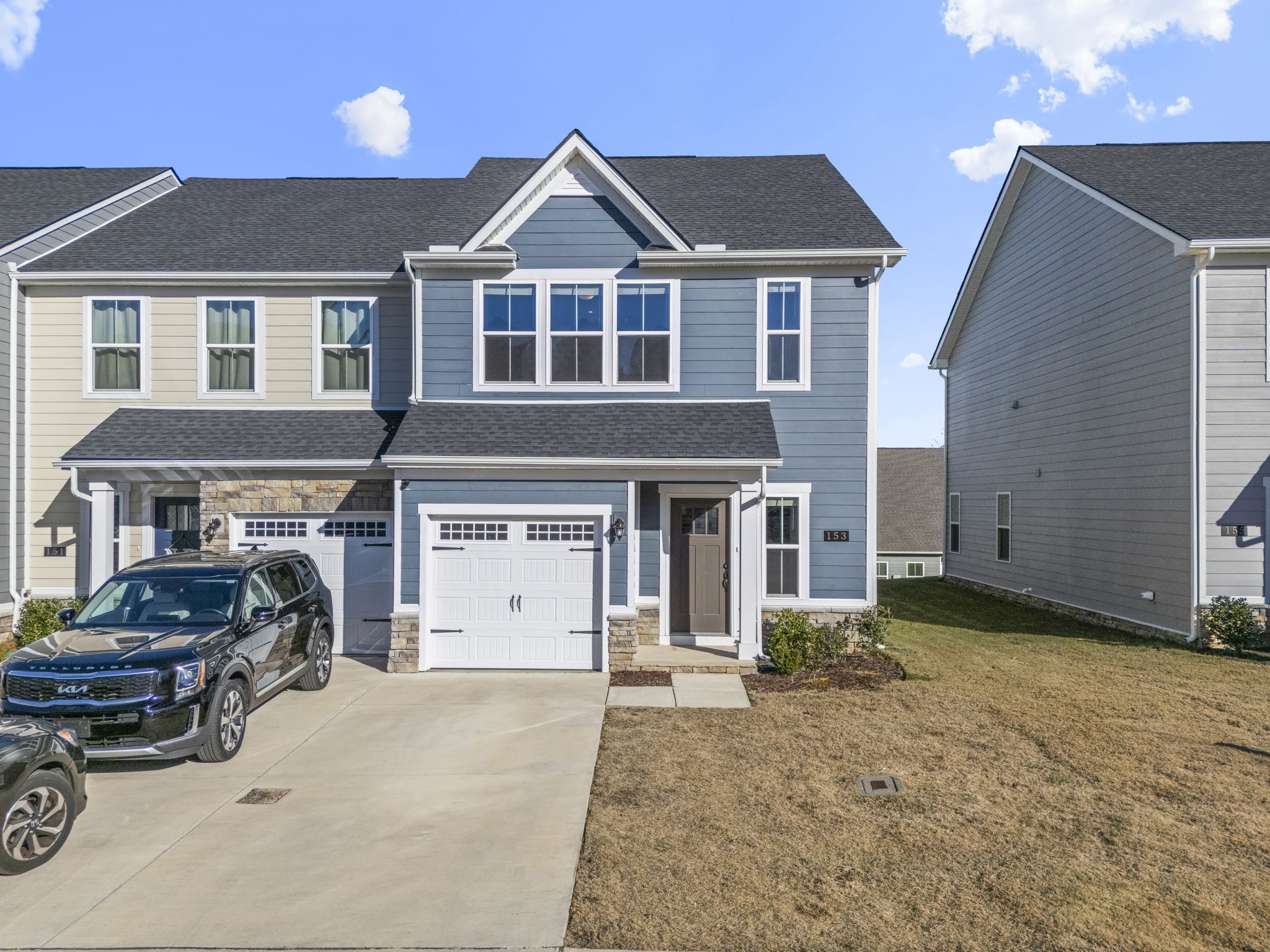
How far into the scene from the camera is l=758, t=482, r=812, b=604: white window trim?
40.6 ft

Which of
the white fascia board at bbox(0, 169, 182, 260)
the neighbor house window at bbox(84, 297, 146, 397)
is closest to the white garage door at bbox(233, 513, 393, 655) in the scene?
the neighbor house window at bbox(84, 297, 146, 397)

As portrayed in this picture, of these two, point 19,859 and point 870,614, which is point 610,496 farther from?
point 19,859

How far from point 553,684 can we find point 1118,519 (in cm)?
1104

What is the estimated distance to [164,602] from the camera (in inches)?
344

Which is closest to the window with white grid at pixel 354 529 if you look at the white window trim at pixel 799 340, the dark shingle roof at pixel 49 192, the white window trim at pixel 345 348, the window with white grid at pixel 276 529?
the window with white grid at pixel 276 529

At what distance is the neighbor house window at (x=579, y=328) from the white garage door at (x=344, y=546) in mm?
3808

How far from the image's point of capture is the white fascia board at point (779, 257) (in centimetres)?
1212

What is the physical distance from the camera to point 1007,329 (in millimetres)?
19328

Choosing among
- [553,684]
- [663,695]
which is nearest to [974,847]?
[663,695]

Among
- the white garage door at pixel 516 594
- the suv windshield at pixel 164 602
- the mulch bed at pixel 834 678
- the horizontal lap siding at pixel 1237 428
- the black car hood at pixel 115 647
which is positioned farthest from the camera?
the horizontal lap siding at pixel 1237 428

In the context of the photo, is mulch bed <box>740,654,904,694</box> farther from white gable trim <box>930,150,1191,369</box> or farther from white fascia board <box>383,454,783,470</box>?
white gable trim <box>930,150,1191,369</box>

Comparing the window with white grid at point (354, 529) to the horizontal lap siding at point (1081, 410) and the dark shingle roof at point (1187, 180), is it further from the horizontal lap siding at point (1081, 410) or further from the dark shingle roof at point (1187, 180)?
the dark shingle roof at point (1187, 180)

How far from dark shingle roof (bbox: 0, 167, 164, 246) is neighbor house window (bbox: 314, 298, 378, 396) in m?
5.40

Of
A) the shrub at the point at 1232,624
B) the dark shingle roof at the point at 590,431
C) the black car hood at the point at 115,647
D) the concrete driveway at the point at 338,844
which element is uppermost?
the dark shingle roof at the point at 590,431
